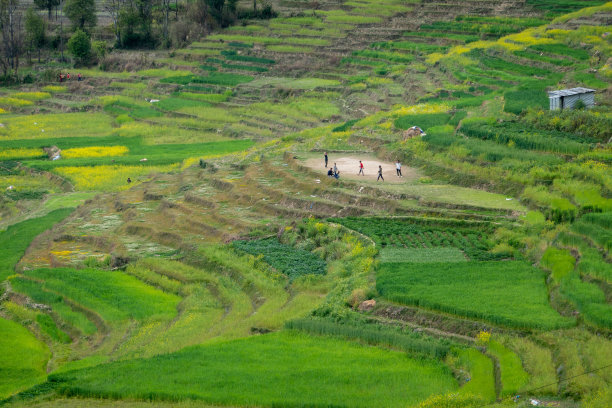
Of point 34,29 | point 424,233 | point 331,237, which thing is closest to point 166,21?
point 34,29

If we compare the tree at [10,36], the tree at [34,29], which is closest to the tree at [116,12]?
the tree at [34,29]

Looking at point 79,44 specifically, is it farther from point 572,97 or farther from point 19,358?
point 19,358

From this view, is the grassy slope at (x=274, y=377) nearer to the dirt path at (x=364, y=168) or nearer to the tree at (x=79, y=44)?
the dirt path at (x=364, y=168)

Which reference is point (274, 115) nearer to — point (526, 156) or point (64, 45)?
point (526, 156)

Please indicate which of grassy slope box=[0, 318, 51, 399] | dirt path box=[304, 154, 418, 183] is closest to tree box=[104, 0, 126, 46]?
dirt path box=[304, 154, 418, 183]

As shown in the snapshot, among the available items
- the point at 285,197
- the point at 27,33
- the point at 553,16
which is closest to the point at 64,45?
the point at 27,33
